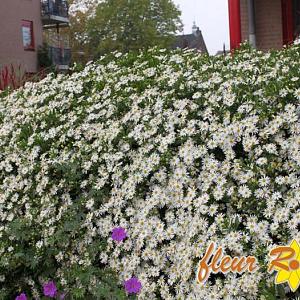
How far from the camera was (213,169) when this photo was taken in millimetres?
3055

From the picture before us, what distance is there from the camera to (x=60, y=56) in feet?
99.8

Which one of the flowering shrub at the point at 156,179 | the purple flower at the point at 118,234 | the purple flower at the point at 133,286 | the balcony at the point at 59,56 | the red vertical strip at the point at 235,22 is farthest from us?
the balcony at the point at 59,56

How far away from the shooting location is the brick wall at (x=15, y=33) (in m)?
26.5

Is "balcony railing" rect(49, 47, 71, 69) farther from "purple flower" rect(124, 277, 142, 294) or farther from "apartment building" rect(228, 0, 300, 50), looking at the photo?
"purple flower" rect(124, 277, 142, 294)

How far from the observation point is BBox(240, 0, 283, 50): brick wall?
31.2ft

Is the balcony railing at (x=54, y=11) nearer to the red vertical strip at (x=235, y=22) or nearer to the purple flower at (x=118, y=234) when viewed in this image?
the red vertical strip at (x=235, y=22)

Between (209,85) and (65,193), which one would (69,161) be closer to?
(65,193)

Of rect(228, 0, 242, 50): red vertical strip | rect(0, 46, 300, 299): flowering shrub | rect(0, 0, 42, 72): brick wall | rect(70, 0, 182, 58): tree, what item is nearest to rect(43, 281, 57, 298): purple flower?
rect(0, 46, 300, 299): flowering shrub

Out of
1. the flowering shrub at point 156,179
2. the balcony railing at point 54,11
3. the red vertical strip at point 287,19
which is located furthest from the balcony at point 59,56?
the flowering shrub at point 156,179

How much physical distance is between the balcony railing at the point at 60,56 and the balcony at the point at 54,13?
178 centimetres

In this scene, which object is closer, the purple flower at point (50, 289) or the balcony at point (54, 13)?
the purple flower at point (50, 289)

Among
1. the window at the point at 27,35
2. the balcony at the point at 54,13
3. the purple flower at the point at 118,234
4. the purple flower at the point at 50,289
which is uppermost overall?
the balcony at the point at 54,13

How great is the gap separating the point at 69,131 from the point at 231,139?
120 centimetres

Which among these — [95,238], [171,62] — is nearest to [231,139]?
[95,238]
